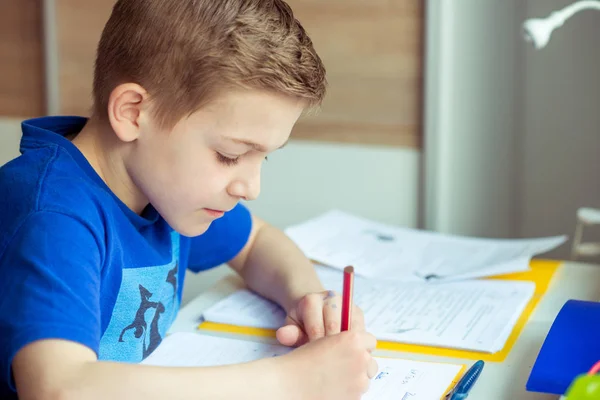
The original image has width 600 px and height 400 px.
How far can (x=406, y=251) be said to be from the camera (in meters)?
1.28

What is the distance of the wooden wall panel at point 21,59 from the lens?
6.29 feet

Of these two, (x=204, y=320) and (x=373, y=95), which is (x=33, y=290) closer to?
(x=204, y=320)

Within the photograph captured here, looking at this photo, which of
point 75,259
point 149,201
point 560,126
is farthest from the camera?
point 560,126

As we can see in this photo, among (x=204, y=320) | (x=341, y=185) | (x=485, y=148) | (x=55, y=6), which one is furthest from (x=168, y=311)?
(x=55, y=6)

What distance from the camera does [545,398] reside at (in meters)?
0.78

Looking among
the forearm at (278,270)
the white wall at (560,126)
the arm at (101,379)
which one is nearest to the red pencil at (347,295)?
the arm at (101,379)

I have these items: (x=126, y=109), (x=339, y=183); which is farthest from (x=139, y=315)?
(x=339, y=183)

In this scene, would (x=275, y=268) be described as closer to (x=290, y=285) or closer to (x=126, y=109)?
(x=290, y=285)

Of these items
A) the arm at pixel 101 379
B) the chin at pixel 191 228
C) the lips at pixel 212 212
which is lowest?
the arm at pixel 101 379

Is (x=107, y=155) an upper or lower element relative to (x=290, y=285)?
upper

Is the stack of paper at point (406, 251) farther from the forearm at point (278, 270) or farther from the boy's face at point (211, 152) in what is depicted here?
the boy's face at point (211, 152)

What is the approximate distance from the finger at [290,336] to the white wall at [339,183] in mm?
761

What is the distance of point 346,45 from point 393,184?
0.90 feet

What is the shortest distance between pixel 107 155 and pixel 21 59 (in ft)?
3.77
